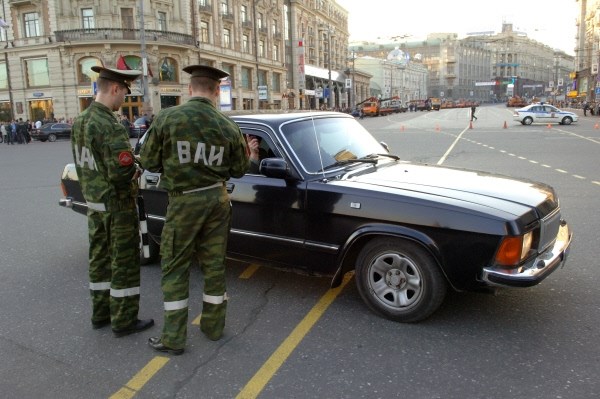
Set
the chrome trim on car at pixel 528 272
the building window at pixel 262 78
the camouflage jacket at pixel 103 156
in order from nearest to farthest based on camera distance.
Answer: the chrome trim on car at pixel 528 272 → the camouflage jacket at pixel 103 156 → the building window at pixel 262 78

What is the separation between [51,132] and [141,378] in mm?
36436

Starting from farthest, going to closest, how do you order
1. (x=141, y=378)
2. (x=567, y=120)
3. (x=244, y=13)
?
(x=244, y=13)
(x=567, y=120)
(x=141, y=378)

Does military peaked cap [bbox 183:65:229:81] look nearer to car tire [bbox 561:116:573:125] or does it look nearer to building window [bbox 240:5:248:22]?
car tire [bbox 561:116:573:125]

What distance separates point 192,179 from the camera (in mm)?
3311

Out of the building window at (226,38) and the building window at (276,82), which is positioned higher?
the building window at (226,38)

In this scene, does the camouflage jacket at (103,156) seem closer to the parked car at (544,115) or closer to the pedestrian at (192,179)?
the pedestrian at (192,179)

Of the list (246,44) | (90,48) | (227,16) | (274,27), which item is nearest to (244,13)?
(246,44)

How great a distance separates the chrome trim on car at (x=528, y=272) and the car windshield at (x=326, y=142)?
5.43 feet

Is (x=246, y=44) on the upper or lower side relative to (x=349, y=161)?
Result: upper

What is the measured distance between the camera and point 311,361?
3316 mm

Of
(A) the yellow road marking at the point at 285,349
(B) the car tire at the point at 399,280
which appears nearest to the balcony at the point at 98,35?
(A) the yellow road marking at the point at 285,349

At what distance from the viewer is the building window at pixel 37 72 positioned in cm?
4547

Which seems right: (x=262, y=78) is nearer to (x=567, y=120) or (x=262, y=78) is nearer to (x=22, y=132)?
(x=22, y=132)

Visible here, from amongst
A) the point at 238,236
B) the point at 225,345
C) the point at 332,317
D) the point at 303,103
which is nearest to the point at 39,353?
the point at 225,345
